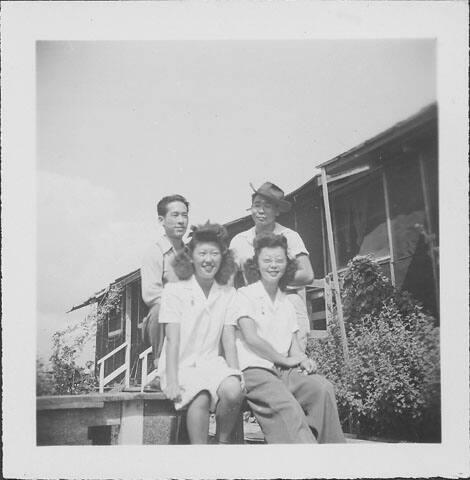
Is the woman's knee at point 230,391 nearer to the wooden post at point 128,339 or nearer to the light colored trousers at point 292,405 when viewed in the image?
the light colored trousers at point 292,405

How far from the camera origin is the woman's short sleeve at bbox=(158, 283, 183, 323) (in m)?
3.86

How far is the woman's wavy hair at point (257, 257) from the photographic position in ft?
13.3

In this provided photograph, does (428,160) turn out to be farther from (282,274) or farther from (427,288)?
(282,274)

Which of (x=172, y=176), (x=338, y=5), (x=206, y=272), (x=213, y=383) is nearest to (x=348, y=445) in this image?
(x=213, y=383)

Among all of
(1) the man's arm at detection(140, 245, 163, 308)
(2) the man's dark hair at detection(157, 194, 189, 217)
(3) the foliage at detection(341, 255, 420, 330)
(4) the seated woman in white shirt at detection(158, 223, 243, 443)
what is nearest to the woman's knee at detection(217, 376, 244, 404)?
(4) the seated woman in white shirt at detection(158, 223, 243, 443)

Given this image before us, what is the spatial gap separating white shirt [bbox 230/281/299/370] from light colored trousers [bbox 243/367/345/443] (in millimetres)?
176

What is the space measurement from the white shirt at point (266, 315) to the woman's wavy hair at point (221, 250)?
6.2 inches

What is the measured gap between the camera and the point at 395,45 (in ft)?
13.9

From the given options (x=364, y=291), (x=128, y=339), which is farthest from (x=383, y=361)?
(x=128, y=339)

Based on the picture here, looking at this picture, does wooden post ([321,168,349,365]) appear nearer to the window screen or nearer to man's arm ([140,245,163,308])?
the window screen

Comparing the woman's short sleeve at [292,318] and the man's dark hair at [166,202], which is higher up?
the man's dark hair at [166,202]

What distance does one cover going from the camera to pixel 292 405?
372 centimetres

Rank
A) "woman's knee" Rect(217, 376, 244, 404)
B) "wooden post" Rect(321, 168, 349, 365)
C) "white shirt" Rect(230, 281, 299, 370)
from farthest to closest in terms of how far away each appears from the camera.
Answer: "wooden post" Rect(321, 168, 349, 365)
"white shirt" Rect(230, 281, 299, 370)
"woman's knee" Rect(217, 376, 244, 404)

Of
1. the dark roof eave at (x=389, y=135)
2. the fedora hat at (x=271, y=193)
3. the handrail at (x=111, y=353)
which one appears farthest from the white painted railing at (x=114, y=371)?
the dark roof eave at (x=389, y=135)
